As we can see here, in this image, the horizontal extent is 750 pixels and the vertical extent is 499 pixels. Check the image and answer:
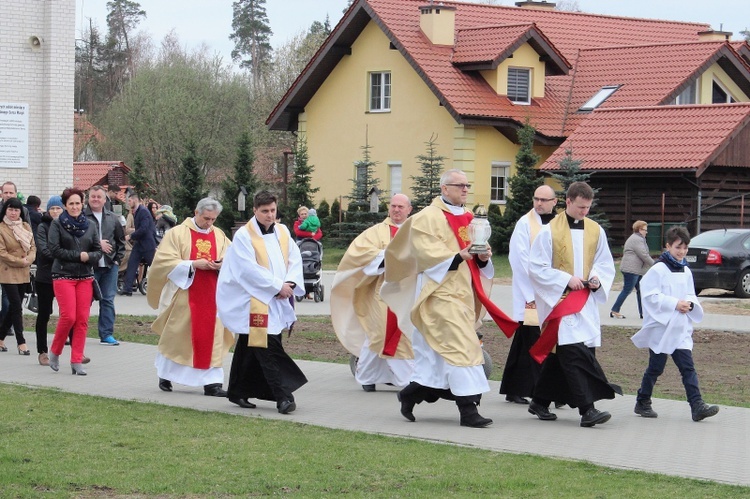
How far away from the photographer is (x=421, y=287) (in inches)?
429

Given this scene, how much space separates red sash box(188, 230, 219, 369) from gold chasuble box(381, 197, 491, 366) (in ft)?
6.69

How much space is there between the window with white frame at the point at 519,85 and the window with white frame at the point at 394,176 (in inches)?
163

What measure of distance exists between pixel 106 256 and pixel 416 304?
226 inches

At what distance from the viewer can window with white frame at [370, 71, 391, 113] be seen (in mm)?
42625

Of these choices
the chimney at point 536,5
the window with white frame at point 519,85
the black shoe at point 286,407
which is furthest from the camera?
the chimney at point 536,5

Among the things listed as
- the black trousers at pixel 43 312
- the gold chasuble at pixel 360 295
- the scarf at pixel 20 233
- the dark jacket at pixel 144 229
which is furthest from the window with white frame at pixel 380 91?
the gold chasuble at pixel 360 295

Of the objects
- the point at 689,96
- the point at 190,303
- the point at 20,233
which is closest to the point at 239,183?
the point at 689,96

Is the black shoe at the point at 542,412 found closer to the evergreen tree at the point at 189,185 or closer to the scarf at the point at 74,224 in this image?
the scarf at the point at 74,224

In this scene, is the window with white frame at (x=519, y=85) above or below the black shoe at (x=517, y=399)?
above

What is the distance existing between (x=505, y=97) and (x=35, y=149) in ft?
57.0

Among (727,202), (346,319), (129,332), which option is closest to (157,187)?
(727,202)

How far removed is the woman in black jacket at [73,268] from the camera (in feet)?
42.7

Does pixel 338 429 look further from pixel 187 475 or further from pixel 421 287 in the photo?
pixel 187 475

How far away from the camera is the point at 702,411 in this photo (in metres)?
10.8
